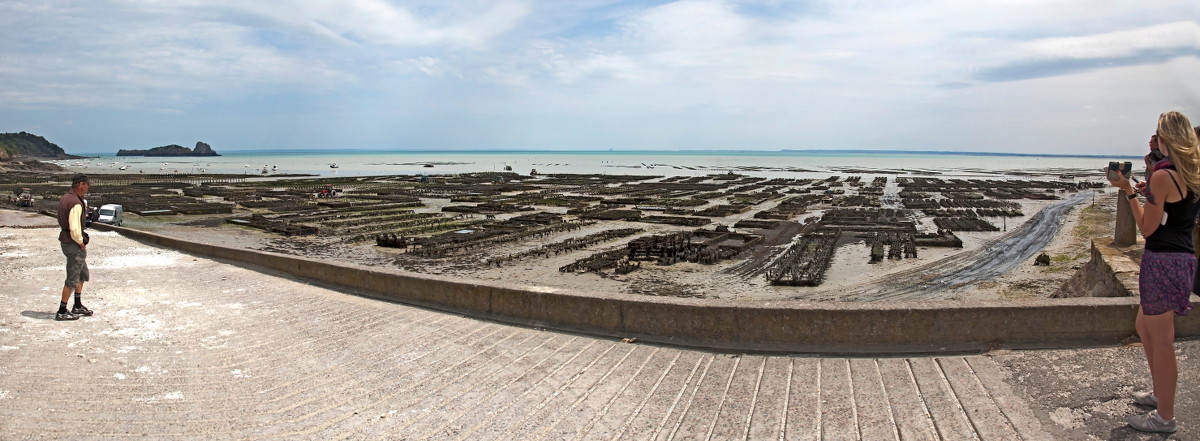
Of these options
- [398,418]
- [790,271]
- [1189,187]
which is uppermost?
[1189,187]

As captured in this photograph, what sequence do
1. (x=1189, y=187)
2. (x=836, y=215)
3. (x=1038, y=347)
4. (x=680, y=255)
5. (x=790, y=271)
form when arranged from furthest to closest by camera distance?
(x=836, y=215) → (x=680, y=255) → (x=790, y=271) → (x=1038, y=347) → (x=1189, y=187)

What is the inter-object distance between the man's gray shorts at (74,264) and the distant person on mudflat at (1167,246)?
9.30 meters

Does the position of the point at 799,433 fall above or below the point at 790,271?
above

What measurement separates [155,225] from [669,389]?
32.9 metres

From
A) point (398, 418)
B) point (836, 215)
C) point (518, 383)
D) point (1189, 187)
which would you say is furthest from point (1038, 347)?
point (836, 215)

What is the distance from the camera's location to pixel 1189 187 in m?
3.75

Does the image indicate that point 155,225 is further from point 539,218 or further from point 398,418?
point 398,418

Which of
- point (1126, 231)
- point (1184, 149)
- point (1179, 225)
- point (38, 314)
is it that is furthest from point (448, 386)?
point (1126, 231)

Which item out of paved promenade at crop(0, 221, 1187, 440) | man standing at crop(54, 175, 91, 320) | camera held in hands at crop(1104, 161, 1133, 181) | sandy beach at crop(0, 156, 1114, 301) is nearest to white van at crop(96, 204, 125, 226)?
sandy beach at crop(0, 156, 1114, 301)

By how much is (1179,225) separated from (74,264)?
9.56 metres

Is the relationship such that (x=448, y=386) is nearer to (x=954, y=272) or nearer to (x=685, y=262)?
(x=685, y=262)

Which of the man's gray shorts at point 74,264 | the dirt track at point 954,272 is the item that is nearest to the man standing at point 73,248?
the man's gray shorts at point 74,264

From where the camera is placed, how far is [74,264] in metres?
7.32

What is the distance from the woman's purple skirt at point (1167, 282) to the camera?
3.81 metres
